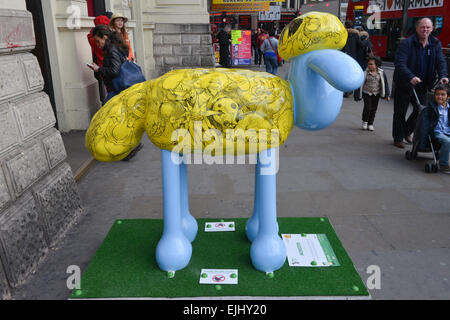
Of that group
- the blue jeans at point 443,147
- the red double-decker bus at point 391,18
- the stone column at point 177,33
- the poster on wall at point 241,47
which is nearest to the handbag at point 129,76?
the blue jeans at point 443,147

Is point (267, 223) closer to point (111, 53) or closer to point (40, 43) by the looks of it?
point (111, 53)

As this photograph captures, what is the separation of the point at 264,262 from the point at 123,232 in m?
1.34

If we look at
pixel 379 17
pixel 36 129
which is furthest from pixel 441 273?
pixel 379 17

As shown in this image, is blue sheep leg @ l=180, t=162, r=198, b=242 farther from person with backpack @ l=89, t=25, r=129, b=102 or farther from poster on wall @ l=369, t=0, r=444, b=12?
poster on wall @ l=369, t=0, r=444, b=12

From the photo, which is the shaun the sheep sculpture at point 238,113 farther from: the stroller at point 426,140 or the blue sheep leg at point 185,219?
the stroller at point 426,140

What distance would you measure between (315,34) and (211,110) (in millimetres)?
777

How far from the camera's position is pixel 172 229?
2.69m

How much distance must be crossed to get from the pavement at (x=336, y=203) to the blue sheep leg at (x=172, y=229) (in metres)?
0.72

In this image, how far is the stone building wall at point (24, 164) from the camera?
2.69 m

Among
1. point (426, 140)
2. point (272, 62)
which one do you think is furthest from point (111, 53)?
point (272, 62)

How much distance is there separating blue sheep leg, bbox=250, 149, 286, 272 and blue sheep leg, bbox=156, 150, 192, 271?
1.63ft

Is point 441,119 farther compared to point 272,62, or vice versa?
point 272,62

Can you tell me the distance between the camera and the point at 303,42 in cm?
240

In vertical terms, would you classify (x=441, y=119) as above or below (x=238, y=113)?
below
